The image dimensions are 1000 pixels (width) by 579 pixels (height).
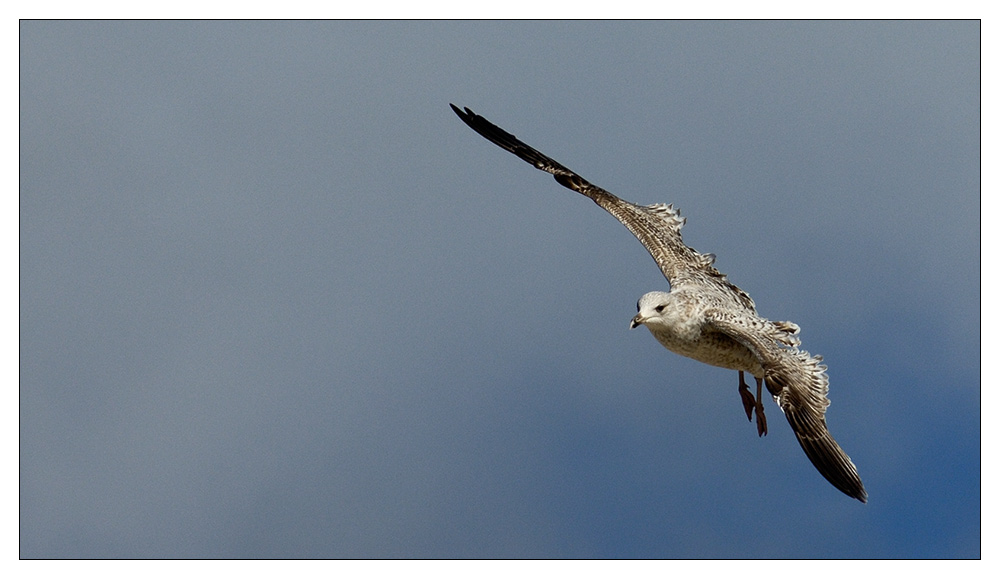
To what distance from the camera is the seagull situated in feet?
53.0

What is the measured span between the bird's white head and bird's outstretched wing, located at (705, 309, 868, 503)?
0.54m

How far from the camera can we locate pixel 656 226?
2059 cm

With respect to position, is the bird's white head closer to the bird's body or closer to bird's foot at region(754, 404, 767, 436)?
the bird's body

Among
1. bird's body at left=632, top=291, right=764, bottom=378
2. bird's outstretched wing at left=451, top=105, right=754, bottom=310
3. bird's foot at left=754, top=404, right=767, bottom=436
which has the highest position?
bird's outstretched wing at left=451, top=105, right=754, bottom=310

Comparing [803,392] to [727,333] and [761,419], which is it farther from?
[761,419]

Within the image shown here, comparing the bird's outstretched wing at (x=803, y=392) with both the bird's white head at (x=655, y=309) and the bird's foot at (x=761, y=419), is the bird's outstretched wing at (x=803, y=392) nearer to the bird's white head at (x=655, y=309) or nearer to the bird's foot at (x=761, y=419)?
the bird's white head at (x=655, y=309)

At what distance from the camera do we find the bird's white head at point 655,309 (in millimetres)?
17453

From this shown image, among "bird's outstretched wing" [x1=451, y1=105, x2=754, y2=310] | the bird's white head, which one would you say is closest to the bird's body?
the bird's white head

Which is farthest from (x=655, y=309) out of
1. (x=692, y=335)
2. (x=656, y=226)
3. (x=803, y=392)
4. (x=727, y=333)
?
(x=656, y=226)

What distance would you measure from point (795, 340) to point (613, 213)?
172 inches
